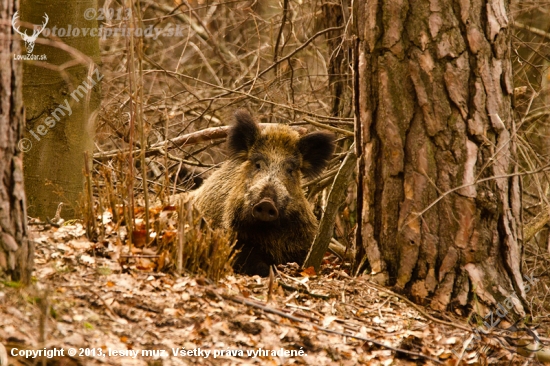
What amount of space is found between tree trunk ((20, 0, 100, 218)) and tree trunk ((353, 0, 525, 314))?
249 cm

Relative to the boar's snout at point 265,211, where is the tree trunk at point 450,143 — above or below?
above

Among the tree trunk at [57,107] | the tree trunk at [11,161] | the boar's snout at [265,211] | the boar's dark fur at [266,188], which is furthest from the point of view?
the boar's dark fur at [266,188]

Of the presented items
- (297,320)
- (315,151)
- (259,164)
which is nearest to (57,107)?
(259,164)

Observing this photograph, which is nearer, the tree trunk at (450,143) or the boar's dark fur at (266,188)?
the tree trunk at (450,143)

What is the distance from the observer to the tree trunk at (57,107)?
5.20m

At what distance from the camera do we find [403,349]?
3779 millimetres

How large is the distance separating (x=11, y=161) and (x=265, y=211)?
3.04 m

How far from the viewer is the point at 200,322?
3557mm

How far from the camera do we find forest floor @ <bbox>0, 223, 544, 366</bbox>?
302 cm

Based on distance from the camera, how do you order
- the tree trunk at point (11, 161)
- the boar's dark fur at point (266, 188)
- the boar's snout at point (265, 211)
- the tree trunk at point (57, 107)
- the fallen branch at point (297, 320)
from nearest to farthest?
the tree trunk at point (11, 161) < the fallen branch at point (297, 320) < the tree trunk at point (57, 107) < the boar's snout at point (265, 211) < the boar's dark fur at point (266, 188)

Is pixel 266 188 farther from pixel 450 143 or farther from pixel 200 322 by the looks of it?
pixel 200 322

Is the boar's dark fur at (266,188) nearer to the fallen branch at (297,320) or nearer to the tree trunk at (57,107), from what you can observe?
the tree trunk at (57,107)

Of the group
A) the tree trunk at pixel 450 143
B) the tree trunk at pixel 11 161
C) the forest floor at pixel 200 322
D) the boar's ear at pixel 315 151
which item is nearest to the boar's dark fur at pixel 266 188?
the boar's ear at pixel 315 151

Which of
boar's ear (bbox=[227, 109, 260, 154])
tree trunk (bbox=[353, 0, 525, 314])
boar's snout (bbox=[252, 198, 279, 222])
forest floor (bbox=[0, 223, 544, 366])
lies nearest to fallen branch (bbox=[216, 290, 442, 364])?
forest floor (bbox=[0, 223, 544, 366])
